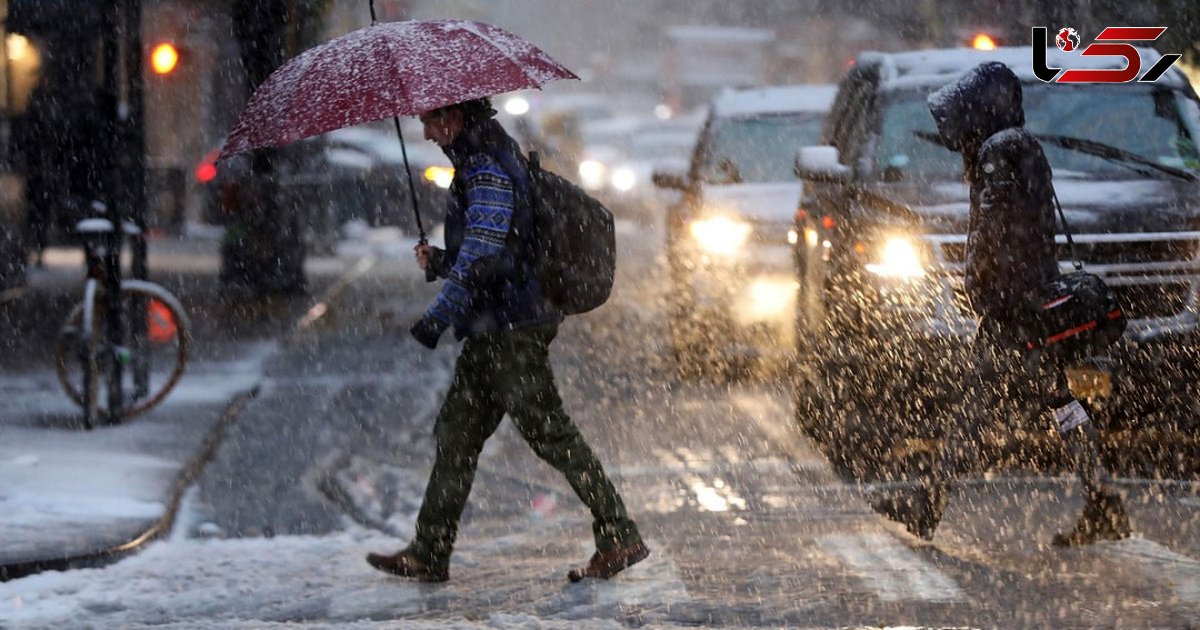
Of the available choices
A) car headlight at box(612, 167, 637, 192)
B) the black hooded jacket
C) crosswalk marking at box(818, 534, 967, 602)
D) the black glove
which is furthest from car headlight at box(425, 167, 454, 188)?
the black glove

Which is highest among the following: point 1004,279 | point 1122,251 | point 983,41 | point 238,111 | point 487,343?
point 238,111

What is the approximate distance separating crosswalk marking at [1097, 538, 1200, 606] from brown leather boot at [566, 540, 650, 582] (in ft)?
5.86

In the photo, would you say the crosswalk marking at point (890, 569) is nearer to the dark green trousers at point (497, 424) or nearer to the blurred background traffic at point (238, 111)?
the dark green trousers at point (497, 424)

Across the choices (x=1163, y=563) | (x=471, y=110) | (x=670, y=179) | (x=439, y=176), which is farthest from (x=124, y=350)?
(x=439, y=176)

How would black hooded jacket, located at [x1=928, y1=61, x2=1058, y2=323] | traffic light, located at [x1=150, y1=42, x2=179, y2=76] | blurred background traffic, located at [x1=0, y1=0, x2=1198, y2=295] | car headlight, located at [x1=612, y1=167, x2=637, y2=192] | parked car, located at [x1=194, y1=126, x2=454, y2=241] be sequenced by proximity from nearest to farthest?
1. black hooded jacket, located at [x1=928, y1=61, x2=1058, y2=323]
2. traffic light, located at [x1=150, y1=42, x2=179, y2=76]
3. blurred background traffic, located at [x1=0, y1=0, x2=1198, y2=295]
4. parked car, located at [x1=194, y1=126, x2=454, y2=241]
5. car headlight, located at [x1=612, y1=167, x2=637, y2=192]

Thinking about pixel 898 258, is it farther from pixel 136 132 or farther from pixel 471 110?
pixel 136 132

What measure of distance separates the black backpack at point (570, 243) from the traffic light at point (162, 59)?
716cm

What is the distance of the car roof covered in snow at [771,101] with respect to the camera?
14125 mm

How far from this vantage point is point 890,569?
22.6 feet

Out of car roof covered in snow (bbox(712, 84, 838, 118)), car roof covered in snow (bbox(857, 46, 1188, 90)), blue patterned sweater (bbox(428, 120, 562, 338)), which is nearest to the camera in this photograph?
blue patterned sweater (bbox(428, 120, 562, 338))

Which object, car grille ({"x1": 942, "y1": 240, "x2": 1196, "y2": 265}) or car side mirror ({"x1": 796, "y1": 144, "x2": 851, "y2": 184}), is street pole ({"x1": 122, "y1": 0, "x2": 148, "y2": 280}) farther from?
car grille ({"x1": 942, "y1": 240, "x2": 1196, "y2": 265})

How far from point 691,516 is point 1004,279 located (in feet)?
5.75

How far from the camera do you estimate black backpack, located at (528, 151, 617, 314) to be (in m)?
6.48

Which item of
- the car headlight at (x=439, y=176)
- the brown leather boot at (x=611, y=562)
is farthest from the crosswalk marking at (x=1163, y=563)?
the car headlight at (x=439, y=176)
